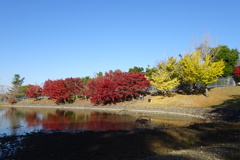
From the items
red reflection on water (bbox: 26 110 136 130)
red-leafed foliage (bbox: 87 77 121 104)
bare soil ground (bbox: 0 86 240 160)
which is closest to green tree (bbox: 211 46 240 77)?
red-leafed foliage (bbox: 87 77 121 104)

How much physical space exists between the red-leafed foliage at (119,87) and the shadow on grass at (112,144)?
1043 inches

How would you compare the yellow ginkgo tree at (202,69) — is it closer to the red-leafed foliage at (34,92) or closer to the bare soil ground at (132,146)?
the bare soil ground at (132,146)

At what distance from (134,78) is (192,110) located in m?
16.9

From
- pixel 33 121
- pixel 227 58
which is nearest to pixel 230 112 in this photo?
pixel 227 58

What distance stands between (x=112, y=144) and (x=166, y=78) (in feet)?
100

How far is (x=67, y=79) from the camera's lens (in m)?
57.4

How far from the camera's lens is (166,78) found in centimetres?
4275

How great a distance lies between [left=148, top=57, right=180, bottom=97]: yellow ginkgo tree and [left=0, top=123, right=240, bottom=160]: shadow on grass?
74.8 feet

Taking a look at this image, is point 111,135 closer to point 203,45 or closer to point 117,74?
point 117,74

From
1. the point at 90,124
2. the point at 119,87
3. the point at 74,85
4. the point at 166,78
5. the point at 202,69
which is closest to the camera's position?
the point at 90,124

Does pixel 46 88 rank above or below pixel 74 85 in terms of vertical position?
below

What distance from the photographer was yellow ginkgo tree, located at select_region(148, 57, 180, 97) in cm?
4066

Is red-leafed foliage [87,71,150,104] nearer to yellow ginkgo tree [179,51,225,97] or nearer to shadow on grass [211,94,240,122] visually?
yellow ginkgo tree [179,51,225,97]

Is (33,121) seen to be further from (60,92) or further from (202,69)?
(202,69)
